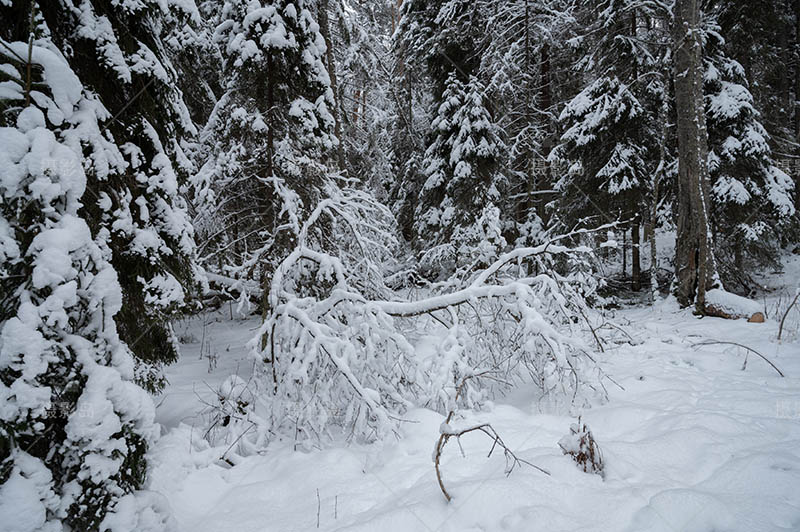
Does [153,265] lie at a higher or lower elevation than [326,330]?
higher

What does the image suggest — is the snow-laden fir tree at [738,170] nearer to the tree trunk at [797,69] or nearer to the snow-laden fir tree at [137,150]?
the tree trunk at [797,69]

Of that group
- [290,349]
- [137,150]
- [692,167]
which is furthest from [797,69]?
[137,150]

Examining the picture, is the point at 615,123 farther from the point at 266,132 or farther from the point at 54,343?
the point at 54,343

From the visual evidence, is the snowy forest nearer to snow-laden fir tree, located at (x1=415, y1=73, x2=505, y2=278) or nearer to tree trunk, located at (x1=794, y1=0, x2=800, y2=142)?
snow-laden fir tree, located at (x1=415, y1=73, x2=505, y2=278)

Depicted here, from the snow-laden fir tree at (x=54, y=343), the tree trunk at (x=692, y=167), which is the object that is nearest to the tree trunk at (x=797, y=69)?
the tree trunk at (x=692, y=167)

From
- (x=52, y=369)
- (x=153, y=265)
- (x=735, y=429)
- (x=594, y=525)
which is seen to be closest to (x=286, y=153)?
(x=153, y=265)

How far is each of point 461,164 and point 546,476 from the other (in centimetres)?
946

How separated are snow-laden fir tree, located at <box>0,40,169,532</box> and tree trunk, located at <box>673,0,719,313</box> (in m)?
9.68

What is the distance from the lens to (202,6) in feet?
29.1

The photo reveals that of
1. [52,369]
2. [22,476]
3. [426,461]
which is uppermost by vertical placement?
[52,369]

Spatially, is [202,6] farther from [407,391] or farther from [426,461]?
[426,461]

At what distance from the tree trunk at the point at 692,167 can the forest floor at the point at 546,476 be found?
3.97 m

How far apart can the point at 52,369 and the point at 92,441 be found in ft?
1.42

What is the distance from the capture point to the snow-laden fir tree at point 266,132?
18.2 ft
